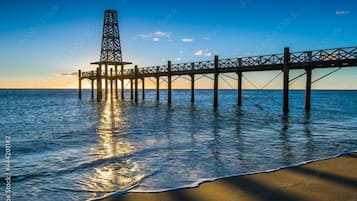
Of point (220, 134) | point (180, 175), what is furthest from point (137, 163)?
point (220, 134)

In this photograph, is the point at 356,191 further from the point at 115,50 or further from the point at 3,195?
the point at 115,50

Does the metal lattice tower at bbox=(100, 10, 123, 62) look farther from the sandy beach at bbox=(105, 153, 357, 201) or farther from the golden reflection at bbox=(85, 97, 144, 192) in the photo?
the sandy beach at bbox=(105, 153, 357, 201)

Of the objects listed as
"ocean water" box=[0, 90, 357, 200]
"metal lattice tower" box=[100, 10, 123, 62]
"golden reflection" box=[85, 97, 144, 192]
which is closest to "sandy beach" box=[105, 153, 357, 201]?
"ocean water" box=[0, 90, 357, 200]

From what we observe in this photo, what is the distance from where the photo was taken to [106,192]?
673cm

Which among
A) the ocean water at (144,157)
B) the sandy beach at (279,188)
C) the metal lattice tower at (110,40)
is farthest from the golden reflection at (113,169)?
the metal lattice tower at (110,40)

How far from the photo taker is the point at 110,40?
55.0 m

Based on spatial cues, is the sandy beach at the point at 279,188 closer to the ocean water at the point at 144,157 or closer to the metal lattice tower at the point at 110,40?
the ocean water at the point at 144,157

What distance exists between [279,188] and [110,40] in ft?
170

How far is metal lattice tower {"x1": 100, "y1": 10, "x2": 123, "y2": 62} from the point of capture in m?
54.1

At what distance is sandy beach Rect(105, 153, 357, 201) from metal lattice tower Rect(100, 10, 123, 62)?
48.9m

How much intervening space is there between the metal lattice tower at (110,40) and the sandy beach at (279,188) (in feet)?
160

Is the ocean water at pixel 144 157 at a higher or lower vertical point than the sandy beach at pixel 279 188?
lower

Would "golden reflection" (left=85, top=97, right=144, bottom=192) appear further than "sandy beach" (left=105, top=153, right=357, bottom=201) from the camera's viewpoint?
Yes

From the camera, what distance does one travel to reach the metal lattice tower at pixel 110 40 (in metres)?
54.1
